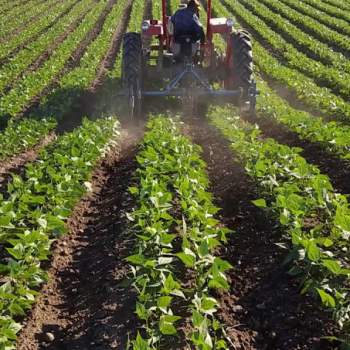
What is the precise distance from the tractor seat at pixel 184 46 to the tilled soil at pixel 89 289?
4128mm

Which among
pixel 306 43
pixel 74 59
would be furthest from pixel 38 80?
pixel 306 43

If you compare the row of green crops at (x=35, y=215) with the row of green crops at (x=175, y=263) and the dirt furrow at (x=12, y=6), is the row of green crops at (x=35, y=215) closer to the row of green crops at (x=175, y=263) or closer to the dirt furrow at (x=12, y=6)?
the row of green crops at (x=175, y=263)

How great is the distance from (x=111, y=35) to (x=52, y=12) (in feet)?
24.3

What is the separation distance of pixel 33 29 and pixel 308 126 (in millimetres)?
15243

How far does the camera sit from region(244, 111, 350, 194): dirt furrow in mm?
6336

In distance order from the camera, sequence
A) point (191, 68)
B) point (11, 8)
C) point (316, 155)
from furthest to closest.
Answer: point (11, 8) → point (191, 68) → point (316, 155)

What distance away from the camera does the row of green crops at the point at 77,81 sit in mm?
10160

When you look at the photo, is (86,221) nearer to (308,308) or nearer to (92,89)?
(308,308)

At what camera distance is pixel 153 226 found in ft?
14.5

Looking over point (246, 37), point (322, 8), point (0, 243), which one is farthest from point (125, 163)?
point (322, 8)

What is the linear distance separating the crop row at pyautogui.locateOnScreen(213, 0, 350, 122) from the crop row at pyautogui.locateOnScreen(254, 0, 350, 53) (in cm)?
285

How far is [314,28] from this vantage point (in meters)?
19.1

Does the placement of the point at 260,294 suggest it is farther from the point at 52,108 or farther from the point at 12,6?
the point at 12,6

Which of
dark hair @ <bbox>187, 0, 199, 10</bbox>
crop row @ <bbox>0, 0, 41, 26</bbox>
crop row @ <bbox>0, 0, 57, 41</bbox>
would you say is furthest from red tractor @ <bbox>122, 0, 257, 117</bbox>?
crop row @ <bbox>0, 0, 41, 26</bbox>
